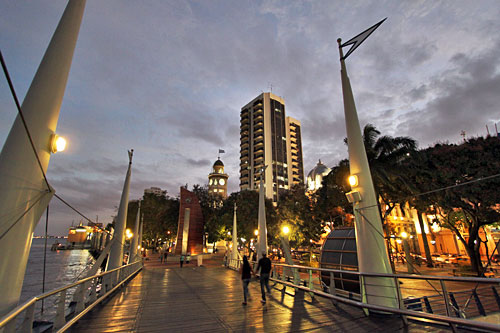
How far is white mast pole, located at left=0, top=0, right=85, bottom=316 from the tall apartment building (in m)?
78.8

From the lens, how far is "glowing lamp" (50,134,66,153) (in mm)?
3555

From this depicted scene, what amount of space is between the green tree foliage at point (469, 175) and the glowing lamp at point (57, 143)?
17534 millimetres

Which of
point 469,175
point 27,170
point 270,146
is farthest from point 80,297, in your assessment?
point 270,146

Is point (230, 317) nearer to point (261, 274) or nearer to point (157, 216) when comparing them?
point (261, 274)

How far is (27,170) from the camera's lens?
3176mm

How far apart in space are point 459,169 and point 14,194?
20963 mm

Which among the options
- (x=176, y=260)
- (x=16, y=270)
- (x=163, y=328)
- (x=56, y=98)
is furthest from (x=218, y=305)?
(x=176, y=260)

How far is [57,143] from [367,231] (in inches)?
266

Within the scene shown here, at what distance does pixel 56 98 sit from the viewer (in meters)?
3.73

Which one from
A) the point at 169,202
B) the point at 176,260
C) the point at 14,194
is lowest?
the point at 176,260

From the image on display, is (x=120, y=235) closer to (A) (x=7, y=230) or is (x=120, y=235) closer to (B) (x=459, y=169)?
(A) (x=7, y=230)

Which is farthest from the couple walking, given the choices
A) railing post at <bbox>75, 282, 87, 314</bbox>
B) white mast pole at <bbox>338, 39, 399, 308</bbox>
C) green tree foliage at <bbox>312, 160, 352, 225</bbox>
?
green tree foliage at <bbox>312, 160, 352, 225</bbox>

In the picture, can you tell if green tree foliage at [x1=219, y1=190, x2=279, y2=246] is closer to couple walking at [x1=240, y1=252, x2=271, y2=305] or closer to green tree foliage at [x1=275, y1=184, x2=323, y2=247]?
green tree foliage at [x1=275, y1=184, x2=323, y2=247]

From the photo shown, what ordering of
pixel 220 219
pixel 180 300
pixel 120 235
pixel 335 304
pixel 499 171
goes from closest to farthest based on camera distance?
pixel 335 304, pixel 180 300, pixel 120 235, pixel 499 171, pixel 220 219
